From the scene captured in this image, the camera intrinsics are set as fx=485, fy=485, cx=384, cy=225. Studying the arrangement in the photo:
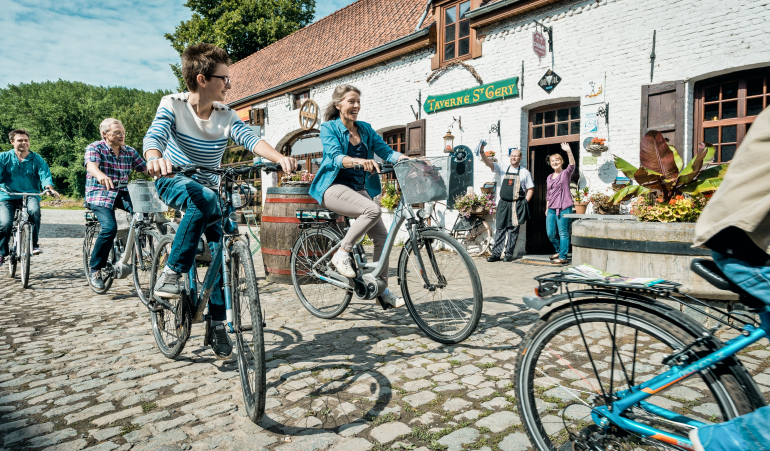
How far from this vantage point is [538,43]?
8.51 meters

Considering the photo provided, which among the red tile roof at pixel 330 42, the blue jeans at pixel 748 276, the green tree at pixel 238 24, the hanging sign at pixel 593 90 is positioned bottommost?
the blue jeans at pixel 748 276

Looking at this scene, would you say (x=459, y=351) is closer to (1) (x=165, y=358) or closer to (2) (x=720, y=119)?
(1) (x=165, y=358)

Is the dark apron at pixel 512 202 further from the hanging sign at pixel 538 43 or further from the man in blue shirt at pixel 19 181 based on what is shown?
the man in blue shirt at pixel 19 181

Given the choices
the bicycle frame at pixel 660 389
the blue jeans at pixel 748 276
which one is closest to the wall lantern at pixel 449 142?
the bicycle frame at pixel 660 389

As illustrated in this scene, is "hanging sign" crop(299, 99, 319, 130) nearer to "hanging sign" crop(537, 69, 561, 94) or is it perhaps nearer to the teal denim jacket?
"hanging sign" crop(537, 69, 561, 94)

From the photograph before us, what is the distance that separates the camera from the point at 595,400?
1709 millimetres

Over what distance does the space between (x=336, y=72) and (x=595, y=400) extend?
43.0 feet

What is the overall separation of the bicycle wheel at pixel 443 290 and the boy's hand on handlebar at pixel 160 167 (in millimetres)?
1729

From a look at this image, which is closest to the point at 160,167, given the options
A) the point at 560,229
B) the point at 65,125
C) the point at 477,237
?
the point at 560,229

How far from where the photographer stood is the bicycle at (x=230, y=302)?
2266mm

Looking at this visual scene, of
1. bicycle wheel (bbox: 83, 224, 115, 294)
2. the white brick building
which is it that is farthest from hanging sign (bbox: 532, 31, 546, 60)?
bicycle wheel (bbox: 83, 224, 115, 294)

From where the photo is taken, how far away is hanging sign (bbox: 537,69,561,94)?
848cm

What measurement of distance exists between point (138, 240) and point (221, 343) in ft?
7.21

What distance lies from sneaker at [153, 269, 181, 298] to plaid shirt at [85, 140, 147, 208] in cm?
271
